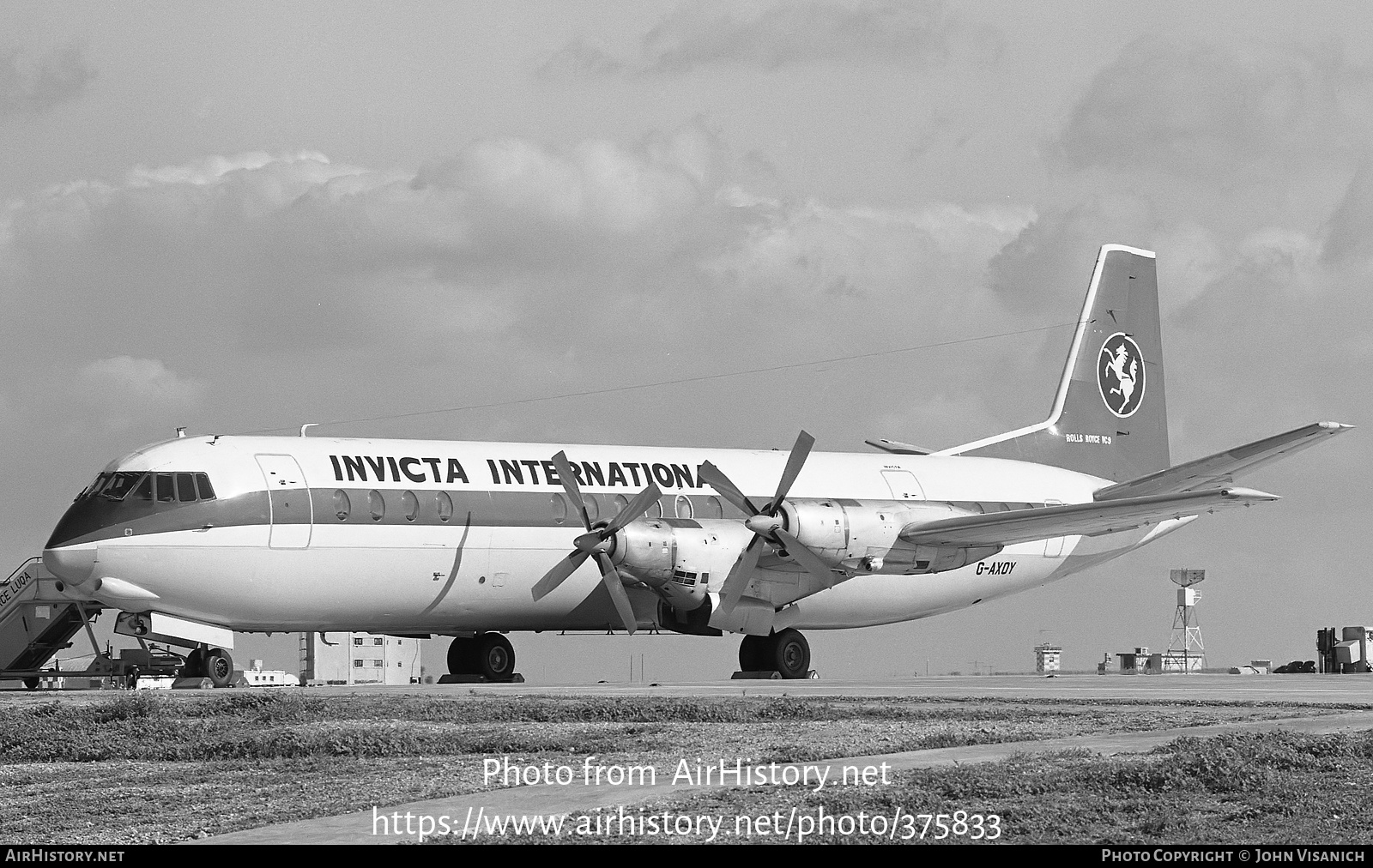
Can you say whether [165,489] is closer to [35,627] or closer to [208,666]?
[208,666]

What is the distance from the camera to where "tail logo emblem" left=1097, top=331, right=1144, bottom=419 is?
45656mm

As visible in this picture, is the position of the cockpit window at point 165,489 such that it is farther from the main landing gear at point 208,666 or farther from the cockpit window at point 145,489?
the main landing gear at point 208,666

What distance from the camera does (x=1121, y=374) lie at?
46.0 m

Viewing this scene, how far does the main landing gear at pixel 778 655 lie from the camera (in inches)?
1454

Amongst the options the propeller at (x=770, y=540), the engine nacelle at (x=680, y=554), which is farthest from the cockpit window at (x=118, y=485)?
the propeller at (x=770, y=540)

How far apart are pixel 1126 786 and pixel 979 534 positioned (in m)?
22.4

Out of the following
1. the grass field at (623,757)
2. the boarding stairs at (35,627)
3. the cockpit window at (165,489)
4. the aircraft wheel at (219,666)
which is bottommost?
the grass field at (623,757)

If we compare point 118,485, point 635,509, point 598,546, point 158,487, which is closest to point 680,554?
point 635,509

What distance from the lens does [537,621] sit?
35.6m

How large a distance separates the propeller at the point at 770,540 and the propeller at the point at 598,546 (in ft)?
5.71

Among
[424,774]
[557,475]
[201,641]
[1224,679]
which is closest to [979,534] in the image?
[1224,679]

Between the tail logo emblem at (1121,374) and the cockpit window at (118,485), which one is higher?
the tail logo emblem at (1121,374)
